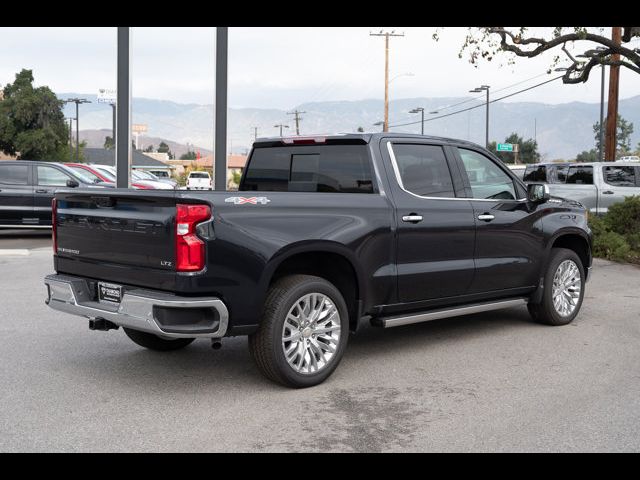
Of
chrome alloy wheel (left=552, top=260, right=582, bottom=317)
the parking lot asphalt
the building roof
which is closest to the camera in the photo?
the parking lot asphalt

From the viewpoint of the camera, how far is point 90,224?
580 cm

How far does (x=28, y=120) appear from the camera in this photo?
64.9m

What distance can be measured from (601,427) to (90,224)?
152 inches

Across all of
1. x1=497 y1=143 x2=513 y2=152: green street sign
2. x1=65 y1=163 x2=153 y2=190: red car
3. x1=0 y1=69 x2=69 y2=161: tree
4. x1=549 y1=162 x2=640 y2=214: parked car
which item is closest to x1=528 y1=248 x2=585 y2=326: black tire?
x1=549 y1=162 x2=640 y2=214: parked car

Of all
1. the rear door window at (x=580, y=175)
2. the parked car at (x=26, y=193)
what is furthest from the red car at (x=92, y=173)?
the rear door window at (x=580, y=175)

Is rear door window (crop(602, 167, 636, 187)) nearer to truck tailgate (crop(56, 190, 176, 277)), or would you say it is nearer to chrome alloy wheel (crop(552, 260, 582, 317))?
chrome alloy wheel (crop(552, 260, 582, 317))

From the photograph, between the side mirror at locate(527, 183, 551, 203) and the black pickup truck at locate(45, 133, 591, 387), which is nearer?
the black pickup truck at locate(45, 133, 591, 387)

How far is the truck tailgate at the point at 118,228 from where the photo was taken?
5.21 m

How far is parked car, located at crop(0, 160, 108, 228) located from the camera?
16.9m

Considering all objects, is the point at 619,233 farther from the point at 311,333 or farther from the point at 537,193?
the point at 311,333

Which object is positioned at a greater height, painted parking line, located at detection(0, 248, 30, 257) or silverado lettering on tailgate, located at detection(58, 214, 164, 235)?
silverado lettering on tailgate, located at detection(58, 214, 164, 235)

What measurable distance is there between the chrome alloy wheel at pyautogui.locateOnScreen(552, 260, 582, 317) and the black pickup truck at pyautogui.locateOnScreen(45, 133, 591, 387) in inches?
2.8

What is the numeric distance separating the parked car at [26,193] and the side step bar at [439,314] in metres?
11.8

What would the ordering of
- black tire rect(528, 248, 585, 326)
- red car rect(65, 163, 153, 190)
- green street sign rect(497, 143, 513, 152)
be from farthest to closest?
green street sign rect(497, 143, 513, 152) < red car rect(65, 163, 153, 190) < black tire rect(528, 248, 585, 326)
